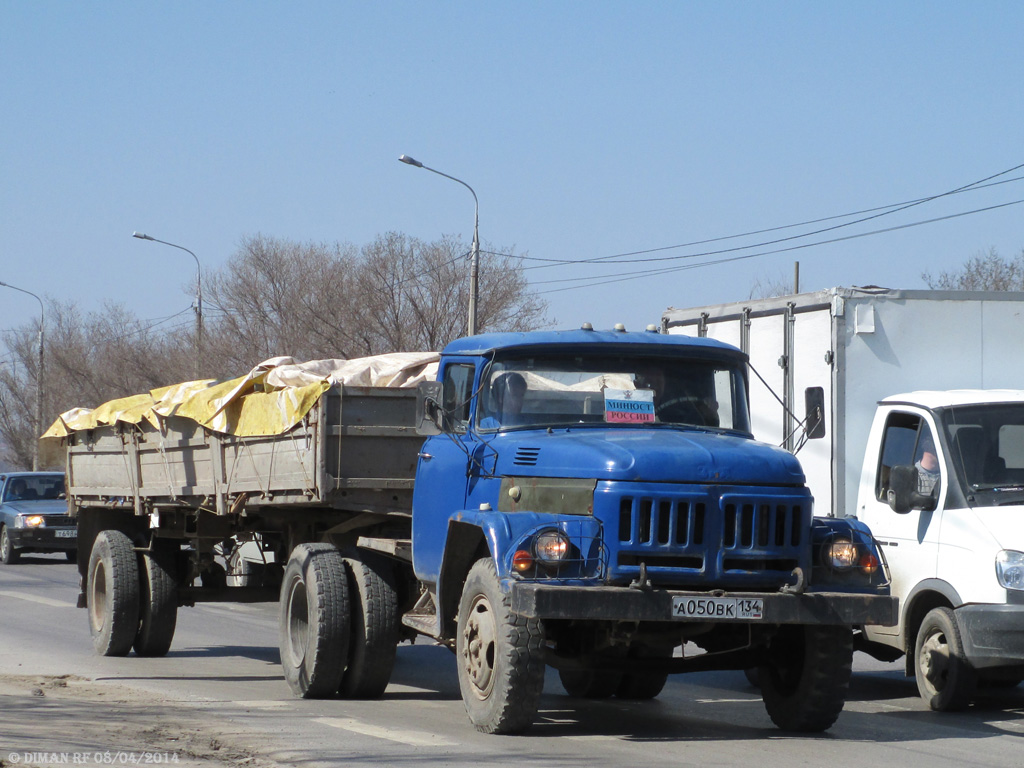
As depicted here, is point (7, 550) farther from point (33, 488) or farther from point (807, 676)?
point (807, 676)

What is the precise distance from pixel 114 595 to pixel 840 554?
22.0ft

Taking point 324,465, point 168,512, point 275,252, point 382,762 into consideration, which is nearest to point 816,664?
point 382,762

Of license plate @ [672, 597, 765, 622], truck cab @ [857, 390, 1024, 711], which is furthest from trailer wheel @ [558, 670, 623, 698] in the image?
license plate @ [672, 597, 765, 622]

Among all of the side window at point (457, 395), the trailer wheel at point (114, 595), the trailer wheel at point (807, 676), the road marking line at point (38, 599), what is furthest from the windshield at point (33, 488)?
the trailer wheel at point (807, 676)

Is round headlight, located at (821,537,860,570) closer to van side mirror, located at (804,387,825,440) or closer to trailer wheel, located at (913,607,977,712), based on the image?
van side mirror, located at (804,387,825,440)

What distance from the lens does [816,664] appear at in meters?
7.52

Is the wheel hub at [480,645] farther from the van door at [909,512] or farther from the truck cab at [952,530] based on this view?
the van door at [909,512]

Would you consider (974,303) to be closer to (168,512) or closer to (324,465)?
(324,465)

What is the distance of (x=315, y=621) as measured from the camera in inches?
355

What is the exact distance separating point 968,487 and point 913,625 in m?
1.11

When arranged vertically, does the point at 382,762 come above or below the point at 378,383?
below

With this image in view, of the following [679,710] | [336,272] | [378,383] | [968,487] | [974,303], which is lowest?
[679,710]

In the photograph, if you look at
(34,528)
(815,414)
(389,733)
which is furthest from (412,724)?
(34,528)

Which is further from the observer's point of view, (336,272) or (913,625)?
(336,272)
